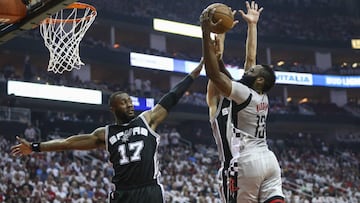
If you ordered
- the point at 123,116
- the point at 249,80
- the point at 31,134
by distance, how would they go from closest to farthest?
the point at 249,80 < the point at 123,116 < the point at 31,134

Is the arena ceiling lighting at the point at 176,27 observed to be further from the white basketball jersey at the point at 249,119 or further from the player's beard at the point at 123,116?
the white basketball jersey at the point at 249,119

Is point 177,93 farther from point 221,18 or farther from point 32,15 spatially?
point 32,15

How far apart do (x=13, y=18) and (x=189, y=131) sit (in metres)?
22.2

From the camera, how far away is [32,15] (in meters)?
6.99

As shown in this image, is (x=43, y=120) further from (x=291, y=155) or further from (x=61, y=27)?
(x=61, y=27)

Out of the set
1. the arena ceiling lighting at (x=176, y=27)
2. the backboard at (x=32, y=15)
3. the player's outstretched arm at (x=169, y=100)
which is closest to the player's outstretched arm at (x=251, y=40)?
the player's outstretched arm at (x=169, y=100)

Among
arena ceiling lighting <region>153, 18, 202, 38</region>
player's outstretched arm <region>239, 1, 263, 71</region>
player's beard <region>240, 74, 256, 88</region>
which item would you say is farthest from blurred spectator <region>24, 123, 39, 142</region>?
player's beard <region>240, 74, 256, 88</region>

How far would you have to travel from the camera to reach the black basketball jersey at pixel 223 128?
469 cm

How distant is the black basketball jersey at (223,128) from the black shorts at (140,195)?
27.4 inches

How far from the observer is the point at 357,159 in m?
28.8

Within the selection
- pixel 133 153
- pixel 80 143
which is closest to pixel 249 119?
pixel 133 153

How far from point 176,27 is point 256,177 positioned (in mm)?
25898

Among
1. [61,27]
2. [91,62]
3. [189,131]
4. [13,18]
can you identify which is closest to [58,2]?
[13,18]

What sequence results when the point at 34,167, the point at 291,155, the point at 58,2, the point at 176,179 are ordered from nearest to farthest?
the point at 58,2, the point at 34,167, the point at 176,179, the point at 291,155
